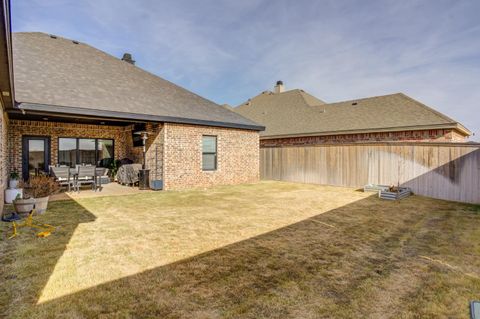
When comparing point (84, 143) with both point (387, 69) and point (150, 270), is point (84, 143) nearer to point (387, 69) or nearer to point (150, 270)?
point (150, 270)

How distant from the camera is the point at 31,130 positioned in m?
11.0

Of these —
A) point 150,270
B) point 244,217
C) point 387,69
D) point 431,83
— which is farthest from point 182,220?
point 431,83

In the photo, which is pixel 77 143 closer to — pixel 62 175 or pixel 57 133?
pixel 57 133

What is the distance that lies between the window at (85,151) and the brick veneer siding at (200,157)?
14.9ft

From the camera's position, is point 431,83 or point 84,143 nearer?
point 84,143

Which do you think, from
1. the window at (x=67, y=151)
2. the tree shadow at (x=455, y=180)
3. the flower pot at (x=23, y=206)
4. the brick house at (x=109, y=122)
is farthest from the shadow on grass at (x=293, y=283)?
the window at (x=67, y=151)

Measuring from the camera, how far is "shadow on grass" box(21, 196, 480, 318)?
2463mm

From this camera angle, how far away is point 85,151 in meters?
12.5

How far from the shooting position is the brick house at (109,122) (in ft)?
31.4

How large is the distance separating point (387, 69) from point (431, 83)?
2.89 meters

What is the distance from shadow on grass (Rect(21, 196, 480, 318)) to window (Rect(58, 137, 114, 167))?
9351mm

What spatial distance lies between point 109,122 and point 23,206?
7127 mm

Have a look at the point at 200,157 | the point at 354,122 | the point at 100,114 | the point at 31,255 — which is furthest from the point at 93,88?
the point at 354,122

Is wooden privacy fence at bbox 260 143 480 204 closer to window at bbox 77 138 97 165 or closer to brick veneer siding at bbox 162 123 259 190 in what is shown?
brick veneer siding at bbox 162 123 259 190
